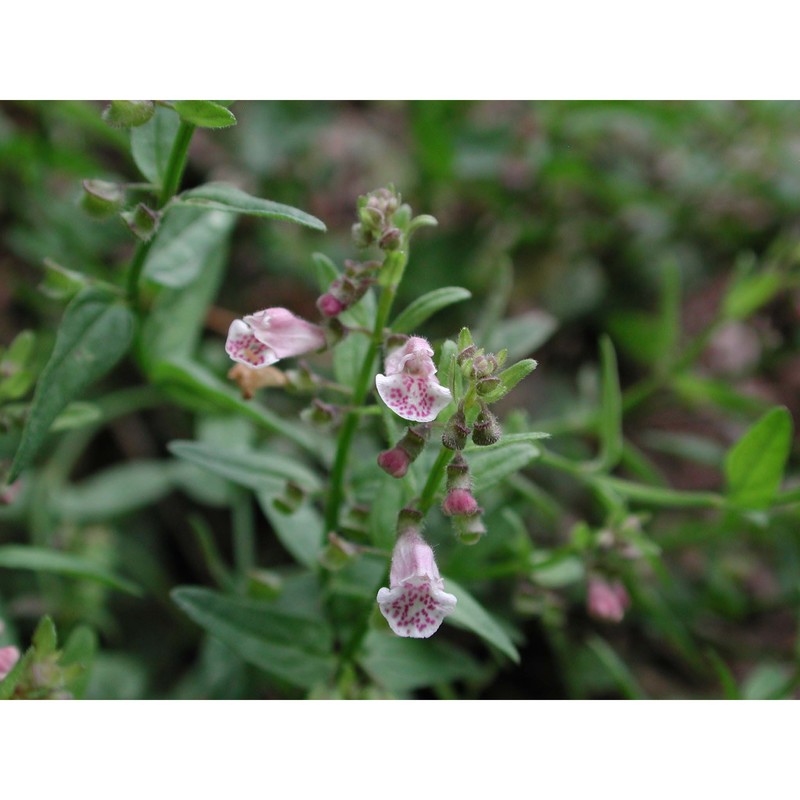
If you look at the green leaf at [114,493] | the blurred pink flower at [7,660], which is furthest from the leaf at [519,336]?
the blurred pink flower at [7,660]

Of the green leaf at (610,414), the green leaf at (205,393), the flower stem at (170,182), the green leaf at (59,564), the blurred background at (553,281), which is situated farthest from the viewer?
the blurred background at (553,281)

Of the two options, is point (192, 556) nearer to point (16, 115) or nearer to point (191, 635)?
point (191, 635)

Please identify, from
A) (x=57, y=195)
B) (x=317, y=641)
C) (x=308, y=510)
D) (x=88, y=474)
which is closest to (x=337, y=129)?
(x=57, y=195)

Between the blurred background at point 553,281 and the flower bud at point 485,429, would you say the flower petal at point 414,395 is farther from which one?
the blurred background at point 553,281

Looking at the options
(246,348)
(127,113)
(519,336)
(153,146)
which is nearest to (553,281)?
(519,336)

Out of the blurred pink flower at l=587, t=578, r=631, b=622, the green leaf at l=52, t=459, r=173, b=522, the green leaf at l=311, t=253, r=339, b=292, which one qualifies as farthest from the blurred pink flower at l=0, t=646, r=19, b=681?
the blurred pink flower at l=587, t=578, r=631, b=622

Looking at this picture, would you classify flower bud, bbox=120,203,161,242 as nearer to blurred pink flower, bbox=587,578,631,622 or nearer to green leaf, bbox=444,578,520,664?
green leaf, bbox=444,578,520,664
